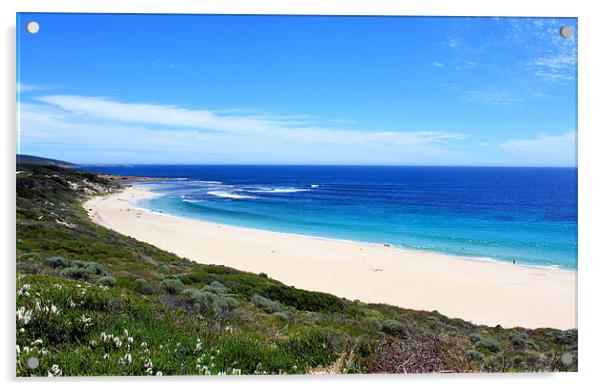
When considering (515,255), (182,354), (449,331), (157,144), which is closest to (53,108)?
(157,144)

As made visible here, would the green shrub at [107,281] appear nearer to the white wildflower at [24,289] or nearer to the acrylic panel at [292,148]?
the acrylic panel at [292,148]

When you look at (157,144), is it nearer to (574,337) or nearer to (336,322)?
(336,322)

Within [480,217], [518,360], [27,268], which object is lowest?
[518,360]

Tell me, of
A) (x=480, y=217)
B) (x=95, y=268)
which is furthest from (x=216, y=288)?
(x=480, y=217)

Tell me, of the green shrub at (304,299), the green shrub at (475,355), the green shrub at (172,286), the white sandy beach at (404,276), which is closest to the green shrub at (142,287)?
the green shrub at (172,286)

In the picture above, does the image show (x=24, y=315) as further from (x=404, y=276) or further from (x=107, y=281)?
(x=404, y=276)
